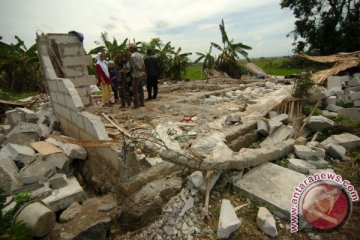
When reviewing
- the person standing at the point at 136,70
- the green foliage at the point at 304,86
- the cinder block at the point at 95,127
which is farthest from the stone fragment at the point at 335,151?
the person standing at the point at 136,70

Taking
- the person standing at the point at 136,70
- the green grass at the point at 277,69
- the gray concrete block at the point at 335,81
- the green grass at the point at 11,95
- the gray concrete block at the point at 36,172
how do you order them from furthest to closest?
the green grass at the point at 277,69, the green grass at the point at 11,95, the gray concrete block at the point at 335,81, the person standing at the point at 136,70, the gray concrete block at the point at 36,172

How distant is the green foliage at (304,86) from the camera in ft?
18.9

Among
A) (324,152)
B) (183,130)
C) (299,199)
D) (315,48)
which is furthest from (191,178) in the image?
(315,48)

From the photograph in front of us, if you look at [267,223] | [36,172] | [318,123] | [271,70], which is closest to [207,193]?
[267,223]

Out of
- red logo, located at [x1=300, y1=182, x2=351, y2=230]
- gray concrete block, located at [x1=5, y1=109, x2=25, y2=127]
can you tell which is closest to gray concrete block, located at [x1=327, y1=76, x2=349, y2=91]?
red logo, located at [x1=300, y1=182, x2=351, y2=230]

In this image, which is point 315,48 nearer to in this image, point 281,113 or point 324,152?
point 281,113

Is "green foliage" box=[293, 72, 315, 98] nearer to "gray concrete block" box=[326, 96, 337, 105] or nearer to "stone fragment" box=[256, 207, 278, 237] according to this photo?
"gray concrete block" box=[326, 96, 337, 105]

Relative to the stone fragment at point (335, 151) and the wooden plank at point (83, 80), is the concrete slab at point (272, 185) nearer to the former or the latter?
the stone fragment at point (335, 151)

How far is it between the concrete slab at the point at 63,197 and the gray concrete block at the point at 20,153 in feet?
3.62

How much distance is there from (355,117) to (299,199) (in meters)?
3.78

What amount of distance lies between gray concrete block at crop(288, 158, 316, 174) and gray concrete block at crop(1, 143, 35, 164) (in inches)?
174

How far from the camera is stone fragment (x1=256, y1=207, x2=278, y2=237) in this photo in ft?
8.51

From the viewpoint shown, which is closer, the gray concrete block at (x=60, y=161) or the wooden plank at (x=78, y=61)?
the gray concrete block at (x=60, y=161)

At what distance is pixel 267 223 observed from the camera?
2605 millimetres
